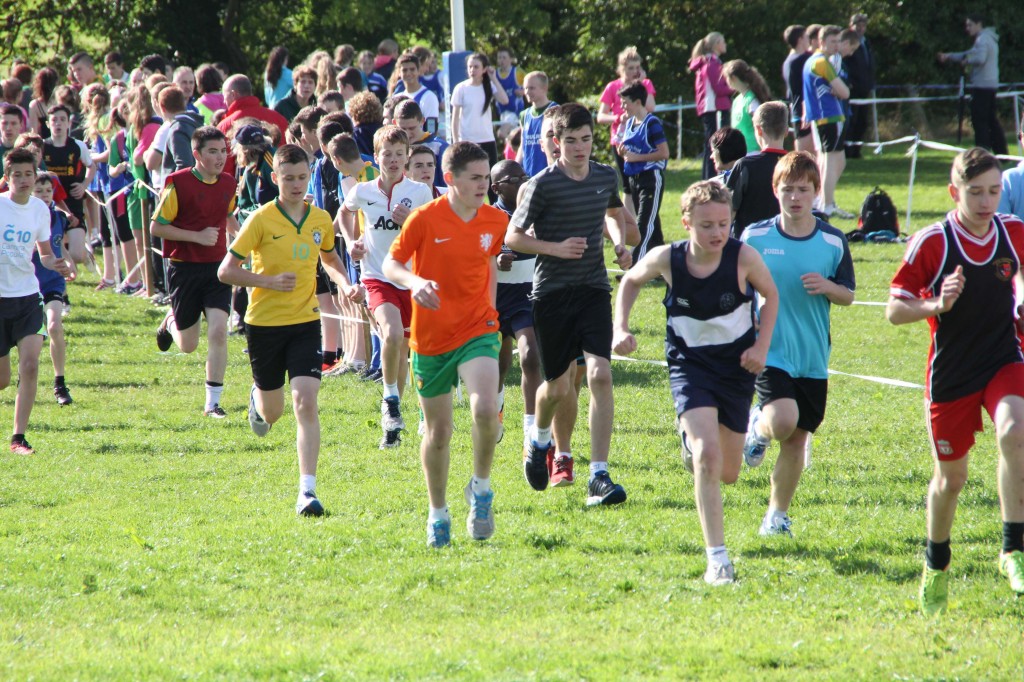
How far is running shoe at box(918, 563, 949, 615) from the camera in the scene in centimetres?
557

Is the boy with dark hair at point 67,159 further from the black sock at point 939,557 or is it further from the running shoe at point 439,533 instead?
the black sock at point 939,557

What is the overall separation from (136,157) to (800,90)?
9.01 meters

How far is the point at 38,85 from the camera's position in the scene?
1902 centimetres

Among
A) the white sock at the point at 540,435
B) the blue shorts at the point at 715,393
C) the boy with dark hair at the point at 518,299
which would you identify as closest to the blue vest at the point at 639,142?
the boy with dark hair at the point at 518,299

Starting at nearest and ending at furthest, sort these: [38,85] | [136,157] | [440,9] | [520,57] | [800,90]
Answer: [136,157] < [800,90] < [38,85] < [440,9] < [520,57]

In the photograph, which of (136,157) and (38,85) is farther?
(38,85)

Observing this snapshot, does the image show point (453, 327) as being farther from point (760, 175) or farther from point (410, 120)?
point (410, 120)

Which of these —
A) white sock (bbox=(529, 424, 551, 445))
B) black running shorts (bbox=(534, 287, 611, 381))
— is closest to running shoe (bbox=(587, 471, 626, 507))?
white sock (bbox=(529, 424, 551, 445))

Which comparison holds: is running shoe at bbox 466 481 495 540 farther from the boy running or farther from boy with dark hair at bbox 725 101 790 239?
boy with dark hair at bbox 725 101 790 239

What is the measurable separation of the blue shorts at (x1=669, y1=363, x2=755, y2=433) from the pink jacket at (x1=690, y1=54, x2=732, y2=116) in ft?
47.1

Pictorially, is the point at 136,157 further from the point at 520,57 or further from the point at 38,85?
the point at 520,57

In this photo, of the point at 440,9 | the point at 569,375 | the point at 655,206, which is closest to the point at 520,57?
the point at 440,9

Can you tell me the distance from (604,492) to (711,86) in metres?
13.6

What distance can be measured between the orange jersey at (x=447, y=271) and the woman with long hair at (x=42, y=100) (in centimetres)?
1355
